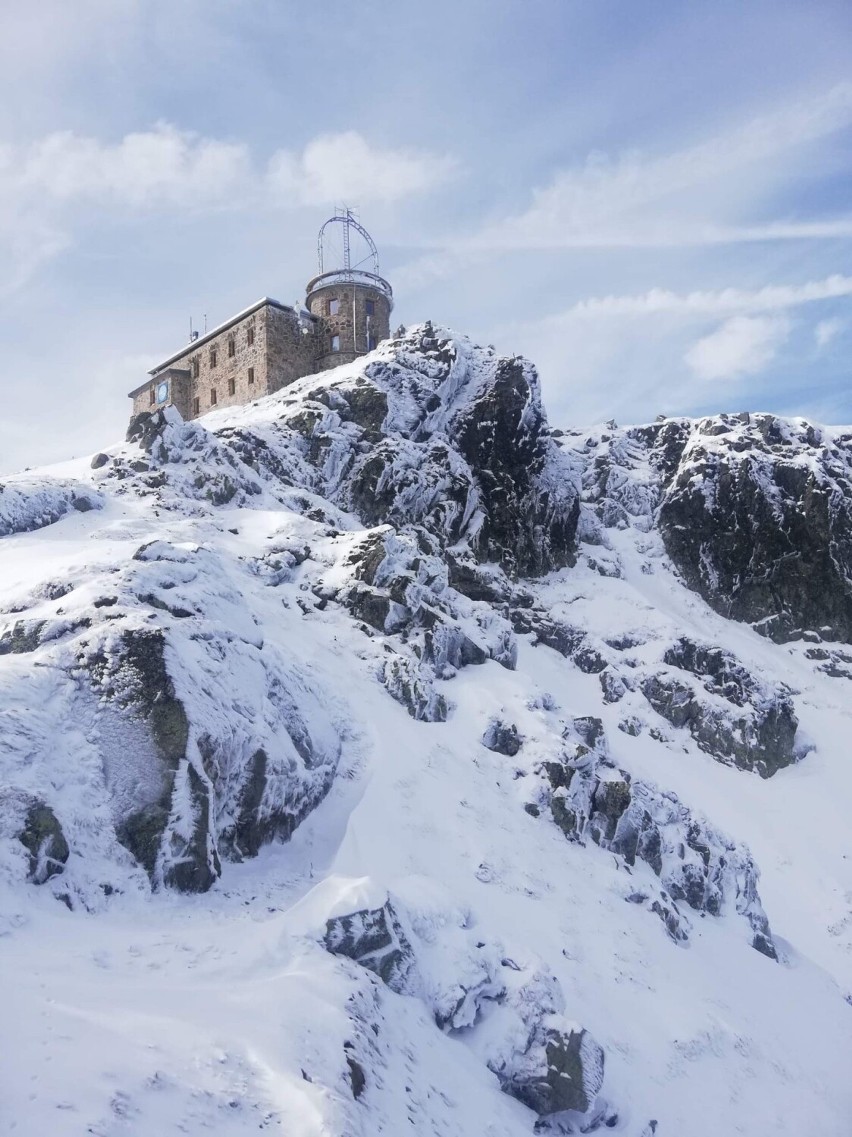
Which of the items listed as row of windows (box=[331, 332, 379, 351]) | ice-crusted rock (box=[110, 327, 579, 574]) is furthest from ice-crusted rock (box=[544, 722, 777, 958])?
row of windows (box=[331, 332, 379, 351])

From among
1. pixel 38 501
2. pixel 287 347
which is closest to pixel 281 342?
pixel 287 347

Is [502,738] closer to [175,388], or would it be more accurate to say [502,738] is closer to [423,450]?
[423,450]

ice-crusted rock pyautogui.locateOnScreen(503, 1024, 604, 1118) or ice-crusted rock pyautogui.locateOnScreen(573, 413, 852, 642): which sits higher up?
ice-crusted rock pyautogui.locateOnScreen(573, 413, 852, 642)

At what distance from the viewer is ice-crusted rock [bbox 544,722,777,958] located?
23.4 meters

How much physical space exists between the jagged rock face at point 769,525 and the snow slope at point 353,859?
12.5 meters

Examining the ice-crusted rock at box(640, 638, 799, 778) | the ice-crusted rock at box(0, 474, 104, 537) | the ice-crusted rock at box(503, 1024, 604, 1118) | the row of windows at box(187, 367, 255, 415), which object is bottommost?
the ice-crusted rock at box(503, 1024, 604, 1118)

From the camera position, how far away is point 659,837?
25.0 meters

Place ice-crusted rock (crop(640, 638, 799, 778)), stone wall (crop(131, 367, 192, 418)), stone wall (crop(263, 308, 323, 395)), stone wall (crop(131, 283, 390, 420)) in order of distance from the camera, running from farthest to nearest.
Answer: stone wall (crop(131, 367, 192, 418)) → stone wall (crop(131, 283, 390, 420)) → stone wall (crop(263, 308, 323, 395)) → ice-crusted rock (crop(640, 638, 799, 778))

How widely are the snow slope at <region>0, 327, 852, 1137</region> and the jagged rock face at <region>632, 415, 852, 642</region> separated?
1245 centimetres

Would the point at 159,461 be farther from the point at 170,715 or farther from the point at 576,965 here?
the point at 576,965

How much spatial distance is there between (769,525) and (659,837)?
111ft

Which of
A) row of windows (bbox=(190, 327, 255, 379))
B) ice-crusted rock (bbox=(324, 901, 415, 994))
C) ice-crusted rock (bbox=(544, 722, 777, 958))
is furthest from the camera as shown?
row of windows (bbox=(190, 327, 255, 379))

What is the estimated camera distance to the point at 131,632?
15977 mm

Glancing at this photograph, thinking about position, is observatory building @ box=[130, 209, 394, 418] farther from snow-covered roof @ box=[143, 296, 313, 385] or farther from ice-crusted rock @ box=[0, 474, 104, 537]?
ice-crusted rock @ box=[0, 474, 104, 537]
